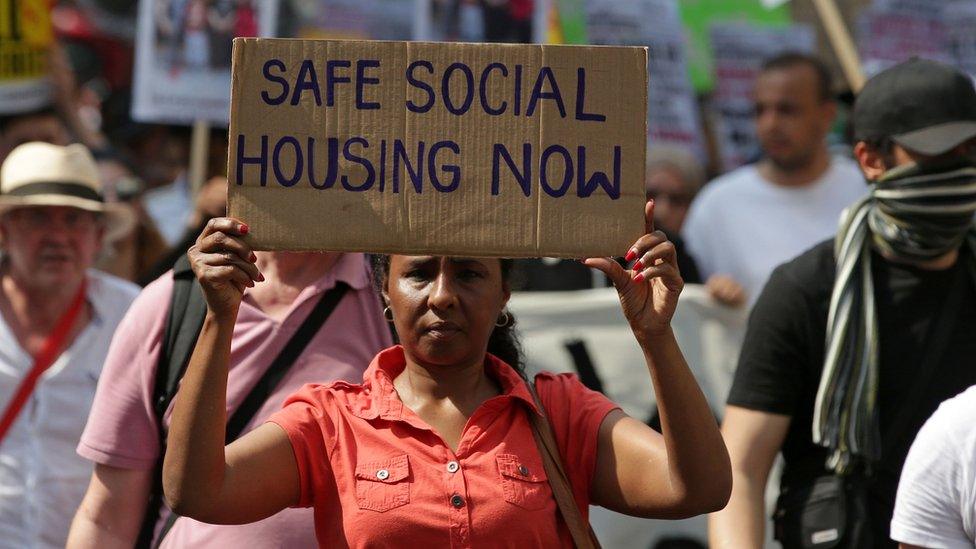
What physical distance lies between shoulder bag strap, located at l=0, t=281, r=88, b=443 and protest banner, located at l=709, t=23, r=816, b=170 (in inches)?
175

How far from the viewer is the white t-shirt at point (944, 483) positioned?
2820mm

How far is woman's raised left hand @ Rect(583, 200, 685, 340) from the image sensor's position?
264 centimetres

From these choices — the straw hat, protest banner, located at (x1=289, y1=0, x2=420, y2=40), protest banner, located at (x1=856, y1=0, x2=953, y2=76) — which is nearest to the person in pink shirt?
the straw hat

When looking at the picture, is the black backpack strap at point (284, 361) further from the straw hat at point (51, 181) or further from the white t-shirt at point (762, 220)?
the white t-shirt at point (762, 220)

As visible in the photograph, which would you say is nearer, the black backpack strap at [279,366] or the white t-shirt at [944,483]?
the white t-shirt at [944,483]

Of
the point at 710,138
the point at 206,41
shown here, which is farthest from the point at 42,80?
the point at 710,138

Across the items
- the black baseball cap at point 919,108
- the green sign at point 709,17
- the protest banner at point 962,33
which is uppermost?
the green sign at point 709,17

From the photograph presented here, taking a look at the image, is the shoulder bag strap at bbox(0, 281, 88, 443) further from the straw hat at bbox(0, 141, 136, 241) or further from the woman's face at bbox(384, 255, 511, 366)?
the woman's face at bbox(384, 255, 511, 366)

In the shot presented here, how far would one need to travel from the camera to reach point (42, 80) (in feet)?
23.2

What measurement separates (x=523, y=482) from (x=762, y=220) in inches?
144

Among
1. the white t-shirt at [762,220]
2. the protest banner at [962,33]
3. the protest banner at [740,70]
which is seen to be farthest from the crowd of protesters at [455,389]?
the protest banner at [962,33]

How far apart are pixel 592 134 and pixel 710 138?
656 cm

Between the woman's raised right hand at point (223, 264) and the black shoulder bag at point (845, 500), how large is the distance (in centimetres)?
159

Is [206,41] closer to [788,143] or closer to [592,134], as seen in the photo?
[788,143]
